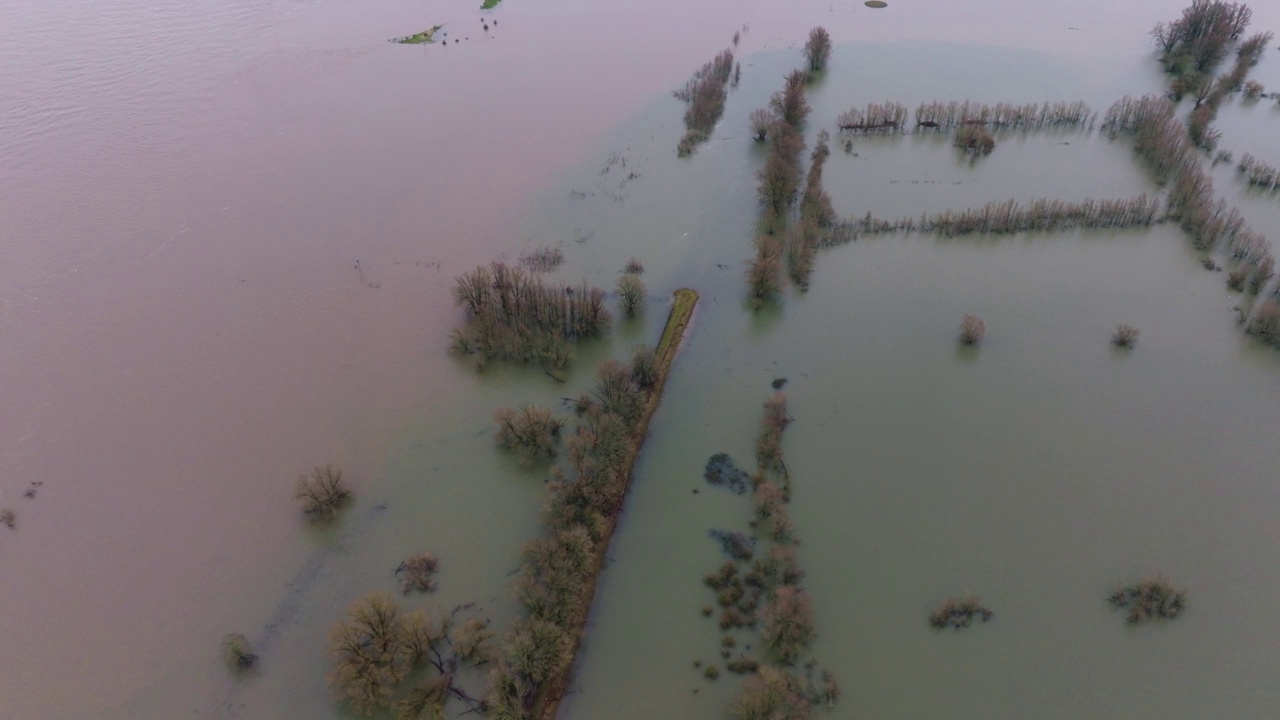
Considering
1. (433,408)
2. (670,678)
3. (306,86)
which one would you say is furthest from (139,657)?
(306,86)

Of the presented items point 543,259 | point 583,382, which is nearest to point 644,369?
point 583,382

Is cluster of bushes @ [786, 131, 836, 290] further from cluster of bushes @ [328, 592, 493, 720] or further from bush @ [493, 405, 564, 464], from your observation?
cluster of bushes @ [328, 592, 493, 720]

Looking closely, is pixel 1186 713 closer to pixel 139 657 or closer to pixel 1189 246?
pixel 1189 246

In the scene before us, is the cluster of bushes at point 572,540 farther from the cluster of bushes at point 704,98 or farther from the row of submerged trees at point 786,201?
the cluster of bushes at point 704,98

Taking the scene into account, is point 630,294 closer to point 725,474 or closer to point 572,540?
point 725,474

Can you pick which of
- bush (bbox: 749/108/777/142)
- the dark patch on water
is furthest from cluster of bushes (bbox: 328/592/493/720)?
bush (bbox: 749/108/777/142)

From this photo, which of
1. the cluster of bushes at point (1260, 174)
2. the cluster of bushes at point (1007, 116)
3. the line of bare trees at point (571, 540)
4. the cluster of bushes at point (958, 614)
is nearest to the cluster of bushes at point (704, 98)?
the cluster of bushes at point (1007, 116)
